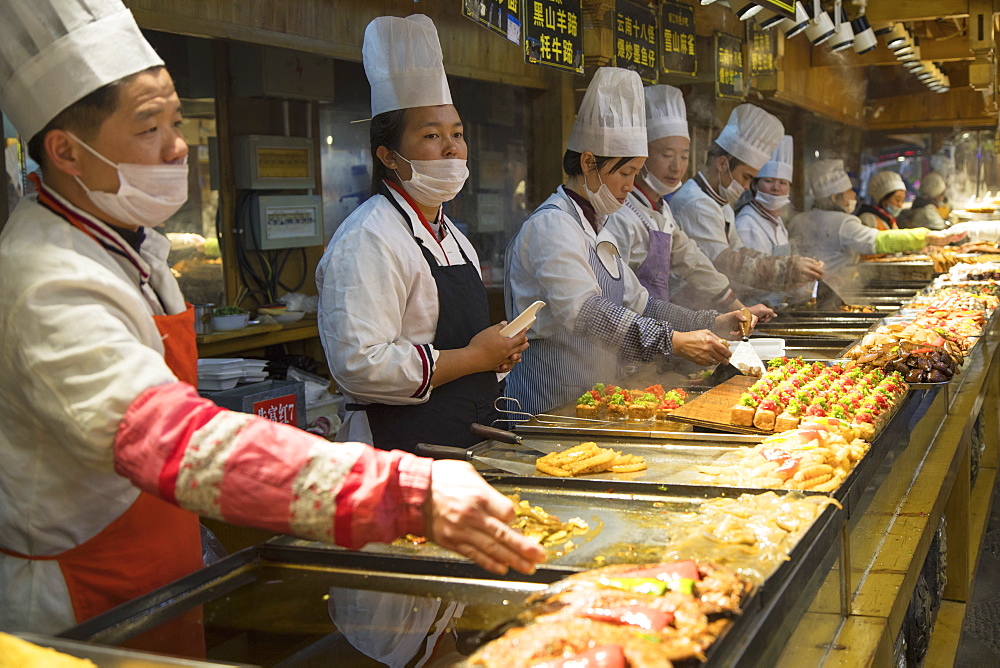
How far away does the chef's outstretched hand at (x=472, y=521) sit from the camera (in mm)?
1330

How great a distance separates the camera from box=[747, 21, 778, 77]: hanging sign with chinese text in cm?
717

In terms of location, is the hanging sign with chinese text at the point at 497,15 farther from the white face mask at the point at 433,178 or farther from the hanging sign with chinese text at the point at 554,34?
the white face mask at the point at 433,178

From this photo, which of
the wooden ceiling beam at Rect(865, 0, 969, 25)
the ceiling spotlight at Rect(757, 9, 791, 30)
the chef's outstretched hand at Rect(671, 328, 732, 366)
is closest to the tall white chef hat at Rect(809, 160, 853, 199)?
the wooden ceiling beam at Rect(865, 0, 969, 25)

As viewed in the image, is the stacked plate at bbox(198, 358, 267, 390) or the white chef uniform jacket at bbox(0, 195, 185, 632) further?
the stacked plate at bbox(198, 358, 267, 390)

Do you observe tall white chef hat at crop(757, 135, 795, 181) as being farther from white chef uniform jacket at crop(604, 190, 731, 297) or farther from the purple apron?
the purple apron

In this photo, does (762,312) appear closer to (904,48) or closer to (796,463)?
(796,463)

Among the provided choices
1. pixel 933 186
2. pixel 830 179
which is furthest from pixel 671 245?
pixel 933 186

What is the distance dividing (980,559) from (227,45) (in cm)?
461

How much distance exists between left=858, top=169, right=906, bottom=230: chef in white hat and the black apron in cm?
833

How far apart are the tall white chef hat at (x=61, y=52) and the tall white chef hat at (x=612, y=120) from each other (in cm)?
268

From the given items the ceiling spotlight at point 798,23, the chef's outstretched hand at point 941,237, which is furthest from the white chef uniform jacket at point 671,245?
the chef's outstretched hand at point 941,237

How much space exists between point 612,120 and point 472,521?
3001 millimetres

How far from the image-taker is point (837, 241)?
8.20m

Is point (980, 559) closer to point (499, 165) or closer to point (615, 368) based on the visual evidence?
point (615, 368)
